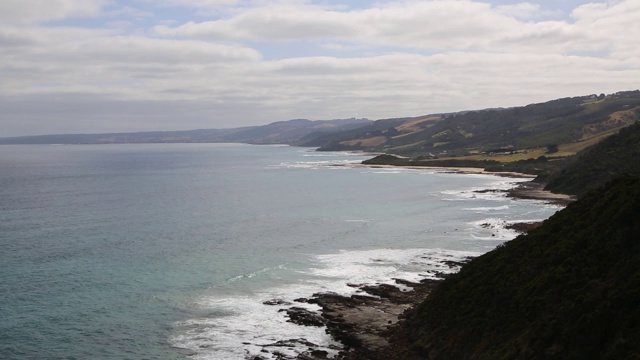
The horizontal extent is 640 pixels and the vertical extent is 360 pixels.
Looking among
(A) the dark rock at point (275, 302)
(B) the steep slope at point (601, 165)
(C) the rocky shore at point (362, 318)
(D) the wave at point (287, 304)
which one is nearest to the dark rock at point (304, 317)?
(C) the rocky shore at point (362, 318)

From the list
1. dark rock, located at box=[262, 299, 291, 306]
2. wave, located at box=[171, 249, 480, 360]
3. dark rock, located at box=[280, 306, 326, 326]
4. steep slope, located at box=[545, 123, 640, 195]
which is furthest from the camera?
steep slope, located at box=[545, 123, 640, 195]

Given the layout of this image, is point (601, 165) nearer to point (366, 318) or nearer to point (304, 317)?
point (366, 318)

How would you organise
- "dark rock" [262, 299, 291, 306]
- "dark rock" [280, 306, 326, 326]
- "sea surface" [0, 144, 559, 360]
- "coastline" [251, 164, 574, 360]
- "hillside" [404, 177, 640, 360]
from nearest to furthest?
1. "hillside" [404, 177, 640, 360]
2. "coastline" [251, 164, 574, 360]
3. "sea surface" [0, 144, 559, 360]
4. "dark rock" [280, 306, 326, 326]
5. "dark rock" [262, 299, 291, 306]

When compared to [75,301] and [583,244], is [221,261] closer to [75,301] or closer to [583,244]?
[75,301]

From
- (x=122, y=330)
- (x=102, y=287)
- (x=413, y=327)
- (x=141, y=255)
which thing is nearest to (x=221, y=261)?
(x=141, y=255)

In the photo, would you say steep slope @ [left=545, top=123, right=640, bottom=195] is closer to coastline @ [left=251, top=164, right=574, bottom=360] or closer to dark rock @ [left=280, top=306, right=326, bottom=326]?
coastline @ [left=251, top=164, right=574, bottom=360]

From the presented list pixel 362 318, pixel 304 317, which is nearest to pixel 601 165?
pixel 362 318

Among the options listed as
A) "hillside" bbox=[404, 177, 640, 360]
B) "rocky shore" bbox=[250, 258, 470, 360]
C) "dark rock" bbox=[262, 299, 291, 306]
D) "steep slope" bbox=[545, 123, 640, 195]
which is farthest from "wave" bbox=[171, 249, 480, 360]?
"steep slope" bbox=[545, 123, 640, 195]
